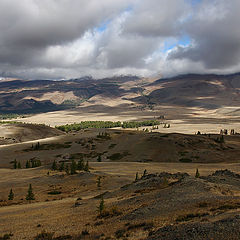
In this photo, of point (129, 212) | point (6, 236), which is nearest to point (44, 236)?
point (6, 236)

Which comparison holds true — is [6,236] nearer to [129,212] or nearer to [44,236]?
[44,236]

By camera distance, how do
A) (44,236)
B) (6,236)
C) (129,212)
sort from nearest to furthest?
1. (44,236)
2. (6,236)
3. (129,212)

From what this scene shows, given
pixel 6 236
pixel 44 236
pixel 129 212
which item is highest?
pixel 129 212

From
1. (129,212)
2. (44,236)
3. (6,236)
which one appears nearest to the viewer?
(44,236)

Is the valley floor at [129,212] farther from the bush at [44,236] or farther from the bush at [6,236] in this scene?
the bush at [44,236]

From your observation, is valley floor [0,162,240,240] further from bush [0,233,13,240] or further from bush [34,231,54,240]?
bush [34,231,54,240]

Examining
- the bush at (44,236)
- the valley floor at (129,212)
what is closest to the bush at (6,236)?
the valley floor at (129,212)

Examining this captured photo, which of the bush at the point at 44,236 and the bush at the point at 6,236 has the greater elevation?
the bush at the point at 44,236

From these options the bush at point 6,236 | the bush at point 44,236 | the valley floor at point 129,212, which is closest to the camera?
the valley floor at point 129,212

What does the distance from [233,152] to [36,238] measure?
136791 mm

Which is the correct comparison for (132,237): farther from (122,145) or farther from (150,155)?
(122,145)

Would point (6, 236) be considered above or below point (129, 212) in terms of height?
below

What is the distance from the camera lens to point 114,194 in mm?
45719

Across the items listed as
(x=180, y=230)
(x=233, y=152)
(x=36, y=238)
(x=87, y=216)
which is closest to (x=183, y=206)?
(x=180, y=230)
